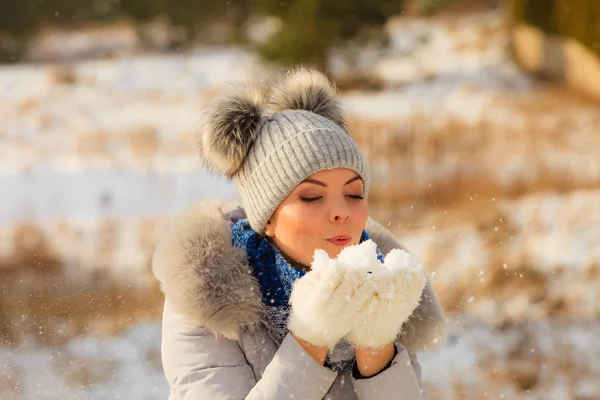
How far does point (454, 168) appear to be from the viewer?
9984 mm

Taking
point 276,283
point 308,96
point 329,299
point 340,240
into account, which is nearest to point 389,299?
point 329,299

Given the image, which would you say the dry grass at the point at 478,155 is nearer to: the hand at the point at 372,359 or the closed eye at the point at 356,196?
the closed eye at the point at 356,196

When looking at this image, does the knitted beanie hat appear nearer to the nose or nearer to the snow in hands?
the nose

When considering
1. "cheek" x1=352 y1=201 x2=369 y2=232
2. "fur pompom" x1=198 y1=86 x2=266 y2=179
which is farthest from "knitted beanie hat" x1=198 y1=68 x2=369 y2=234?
"cheek" x1=352 y1=201 x2=369 y2=232

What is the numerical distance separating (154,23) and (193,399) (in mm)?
19586

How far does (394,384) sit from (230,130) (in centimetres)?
68

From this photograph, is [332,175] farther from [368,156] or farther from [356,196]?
[368,156]

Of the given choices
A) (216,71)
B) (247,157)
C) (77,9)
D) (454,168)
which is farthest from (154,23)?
(247,157)

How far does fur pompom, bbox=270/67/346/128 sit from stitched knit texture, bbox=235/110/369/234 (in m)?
0.09

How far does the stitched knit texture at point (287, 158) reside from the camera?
1854 millimetres

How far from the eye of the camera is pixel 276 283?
1.87m

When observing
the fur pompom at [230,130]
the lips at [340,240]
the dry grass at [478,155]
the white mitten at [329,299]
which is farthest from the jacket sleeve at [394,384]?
the dry grass at [478,155]

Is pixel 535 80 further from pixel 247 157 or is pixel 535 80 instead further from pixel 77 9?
pixel 247 157

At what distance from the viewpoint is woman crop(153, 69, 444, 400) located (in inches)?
65.3
